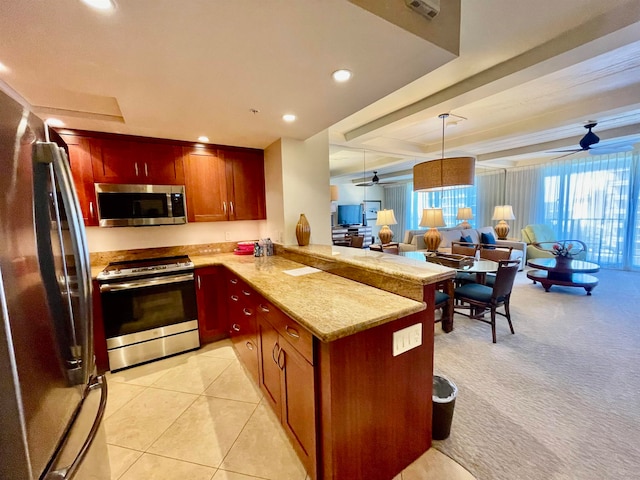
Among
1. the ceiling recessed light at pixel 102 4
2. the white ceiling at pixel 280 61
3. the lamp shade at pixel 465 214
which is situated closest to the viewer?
the ceiling recessed light at pixel 102 4

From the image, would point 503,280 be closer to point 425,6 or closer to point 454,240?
point 425,6

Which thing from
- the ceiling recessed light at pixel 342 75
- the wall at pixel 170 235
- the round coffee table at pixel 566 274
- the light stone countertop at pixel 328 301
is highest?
the ceiling recessed light at pixel 342 75

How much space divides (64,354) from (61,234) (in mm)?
404

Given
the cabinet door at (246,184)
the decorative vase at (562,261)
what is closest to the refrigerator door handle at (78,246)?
the cabinet door at (246,184)

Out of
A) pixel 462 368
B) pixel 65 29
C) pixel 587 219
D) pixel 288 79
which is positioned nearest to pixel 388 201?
pixel 587 219

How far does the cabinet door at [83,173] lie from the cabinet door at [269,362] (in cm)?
209

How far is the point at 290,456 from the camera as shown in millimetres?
1578

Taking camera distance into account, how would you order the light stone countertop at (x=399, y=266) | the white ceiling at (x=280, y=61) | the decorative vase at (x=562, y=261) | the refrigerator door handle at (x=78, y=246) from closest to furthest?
the refrigerator door handle at (x=78, y=246)
the white ceiling at (x=280, y=61)
the light stone countertop at (x=399, y=266)
the decorative vase at (x=562, y=261)

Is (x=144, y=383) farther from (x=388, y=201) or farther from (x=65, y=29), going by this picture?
(x=388, y=201)

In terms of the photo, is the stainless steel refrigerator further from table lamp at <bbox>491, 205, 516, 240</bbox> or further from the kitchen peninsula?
table lamp at <bbox>491, 205, 516, 240</bbox>

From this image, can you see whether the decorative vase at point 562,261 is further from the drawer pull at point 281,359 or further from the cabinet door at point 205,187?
the cabinet door at point 205,187

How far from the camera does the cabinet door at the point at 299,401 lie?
1.30 m

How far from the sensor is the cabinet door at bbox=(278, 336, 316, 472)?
1.30 meters

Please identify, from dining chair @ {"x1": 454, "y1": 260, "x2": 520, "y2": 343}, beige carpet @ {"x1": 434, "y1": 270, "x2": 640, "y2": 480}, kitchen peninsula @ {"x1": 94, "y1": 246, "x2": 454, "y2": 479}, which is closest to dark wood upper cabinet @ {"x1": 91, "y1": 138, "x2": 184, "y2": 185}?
kitchen peninsula @ {"x1": 94, "y1": 246, "x2": 454, "y2": 479}
